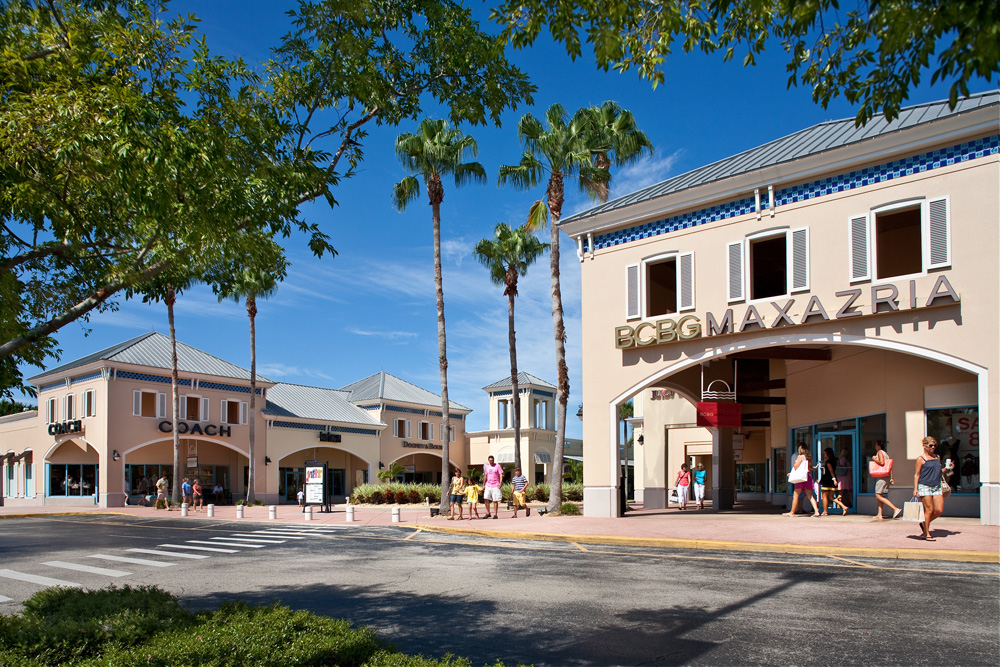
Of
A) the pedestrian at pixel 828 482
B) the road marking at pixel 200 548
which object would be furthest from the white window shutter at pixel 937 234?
the road marking at pixel 200 548

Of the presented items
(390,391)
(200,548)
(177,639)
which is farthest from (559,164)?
(390,391)

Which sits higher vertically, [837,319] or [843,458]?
[837,319]

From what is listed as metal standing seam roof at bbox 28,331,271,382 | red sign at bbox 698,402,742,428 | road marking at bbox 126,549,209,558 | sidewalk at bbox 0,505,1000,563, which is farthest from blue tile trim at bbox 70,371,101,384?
red sign at bbox 698,402,742,428

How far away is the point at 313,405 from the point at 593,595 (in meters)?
45.2

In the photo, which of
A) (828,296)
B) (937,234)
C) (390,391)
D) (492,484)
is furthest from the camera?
(390,391)

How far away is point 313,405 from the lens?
52.6 meters

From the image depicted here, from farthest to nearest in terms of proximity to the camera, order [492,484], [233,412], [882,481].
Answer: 1. [233,412]
2. [492,484]
3. [882,481]

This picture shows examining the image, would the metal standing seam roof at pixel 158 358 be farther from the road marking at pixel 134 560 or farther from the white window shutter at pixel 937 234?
the white window shutter at pixel 937 234

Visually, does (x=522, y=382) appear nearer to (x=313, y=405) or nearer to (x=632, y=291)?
(x=313, y=405)

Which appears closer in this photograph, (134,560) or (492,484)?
(134,560)

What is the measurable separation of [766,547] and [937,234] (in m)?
8.03

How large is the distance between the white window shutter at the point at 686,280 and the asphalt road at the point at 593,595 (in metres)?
7.90

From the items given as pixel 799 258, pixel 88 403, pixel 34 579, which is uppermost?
pixel 799 258

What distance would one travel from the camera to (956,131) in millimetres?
16578
